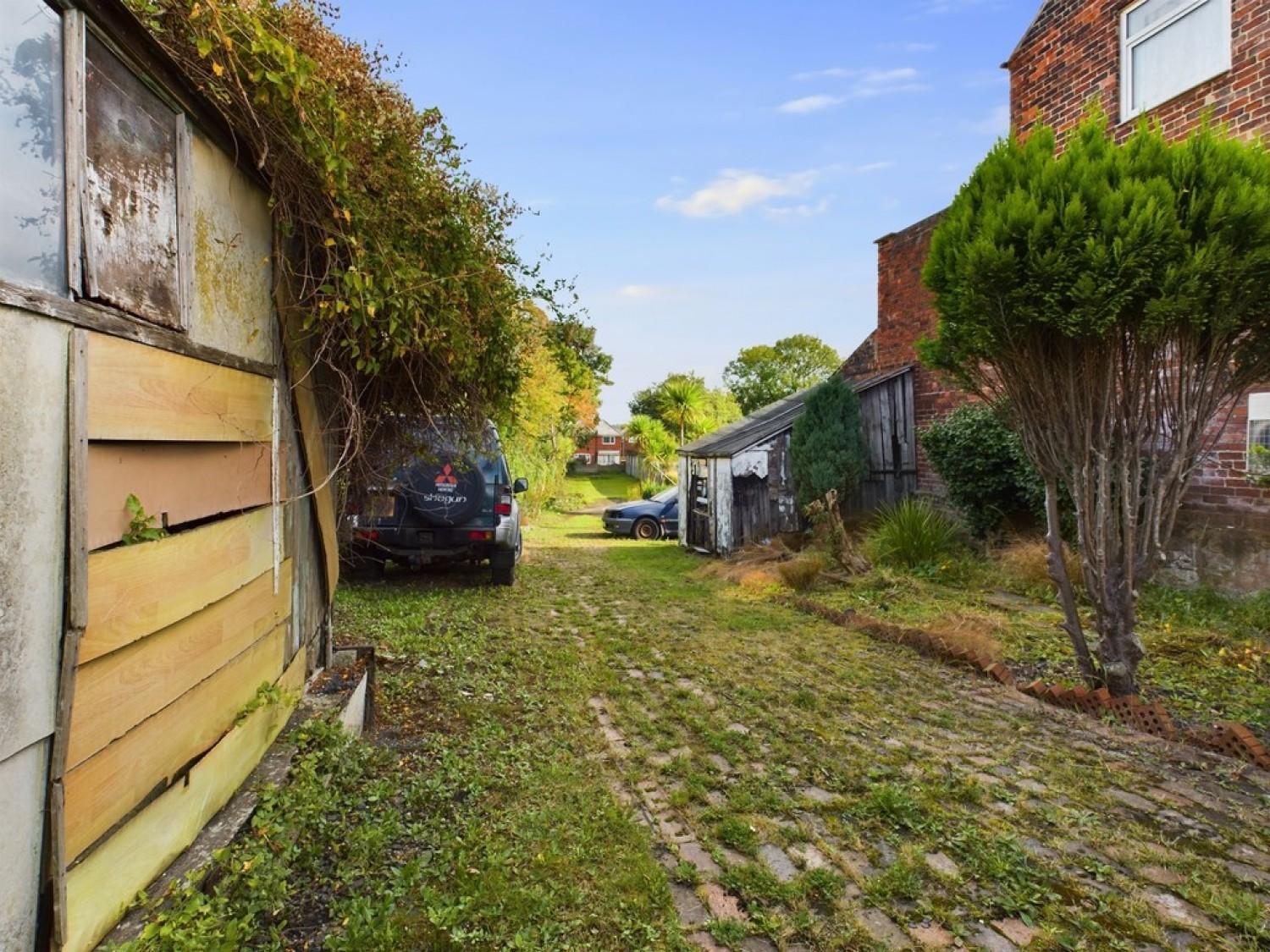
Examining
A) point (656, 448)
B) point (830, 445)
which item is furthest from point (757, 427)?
point (656, 448)

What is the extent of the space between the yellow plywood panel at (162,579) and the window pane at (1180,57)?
9796 millimetres

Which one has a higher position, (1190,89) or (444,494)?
(1190,89)

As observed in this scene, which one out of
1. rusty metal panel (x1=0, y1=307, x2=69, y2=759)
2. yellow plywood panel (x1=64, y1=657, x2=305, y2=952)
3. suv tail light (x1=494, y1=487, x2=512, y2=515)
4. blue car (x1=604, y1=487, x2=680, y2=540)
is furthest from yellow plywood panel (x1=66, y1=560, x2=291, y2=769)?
blue car (x1=604, y1=487, x2=680, y2=540)

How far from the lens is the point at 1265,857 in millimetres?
2805

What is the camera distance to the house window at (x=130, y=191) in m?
1.89

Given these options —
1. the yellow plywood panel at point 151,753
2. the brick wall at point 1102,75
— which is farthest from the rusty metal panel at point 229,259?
the brick wall at point 1102,75

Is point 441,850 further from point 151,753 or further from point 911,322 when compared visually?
point 911,322

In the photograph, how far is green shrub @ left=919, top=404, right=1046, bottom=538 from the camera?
918 cm

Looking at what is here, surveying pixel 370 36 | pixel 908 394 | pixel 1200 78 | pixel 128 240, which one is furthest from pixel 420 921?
pixel 908 394

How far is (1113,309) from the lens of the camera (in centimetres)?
421

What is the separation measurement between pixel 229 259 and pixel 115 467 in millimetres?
1200

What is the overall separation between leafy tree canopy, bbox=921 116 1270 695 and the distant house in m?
60.6

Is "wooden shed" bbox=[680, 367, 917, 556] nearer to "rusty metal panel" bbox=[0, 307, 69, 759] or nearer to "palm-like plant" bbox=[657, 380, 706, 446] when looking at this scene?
"rusty metal panel" bbox=[0, 307, 69, 759]

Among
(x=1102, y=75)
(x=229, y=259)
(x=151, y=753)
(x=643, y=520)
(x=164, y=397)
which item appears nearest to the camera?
(x=151, y=753)
